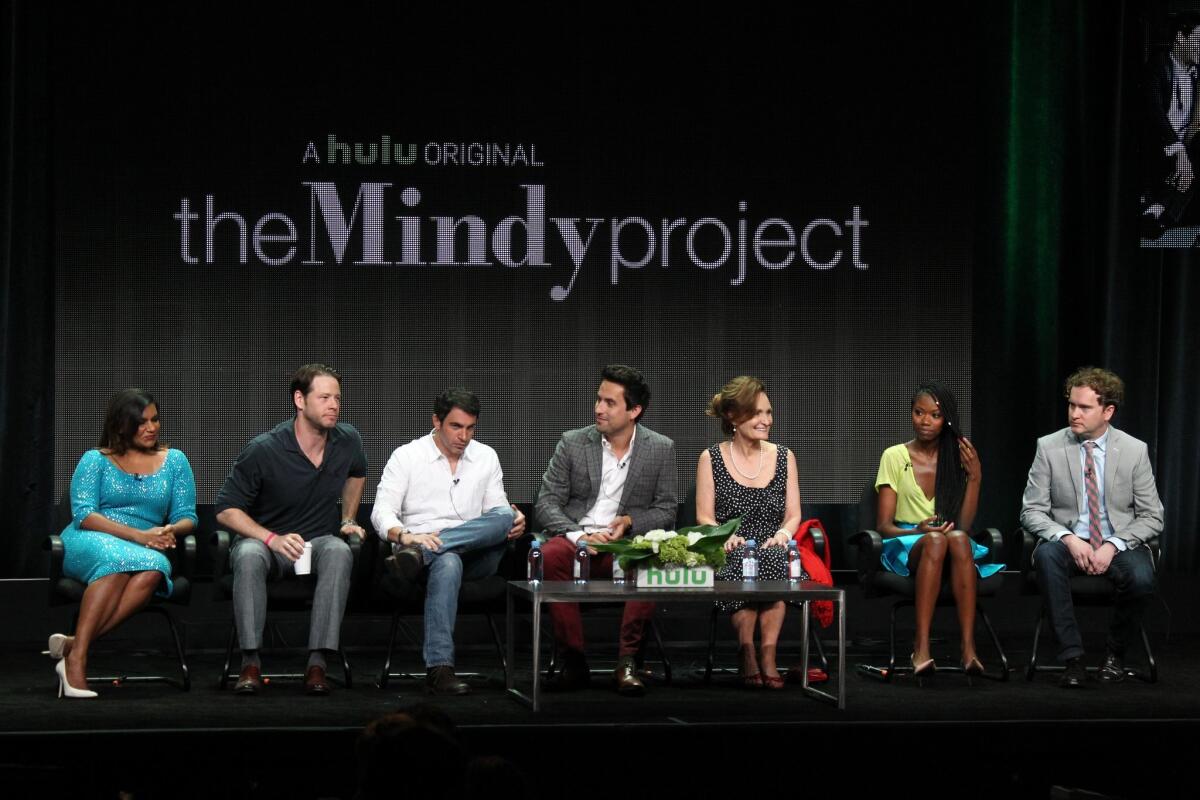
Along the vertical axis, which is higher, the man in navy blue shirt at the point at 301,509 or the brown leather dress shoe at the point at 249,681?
the man in navy blue shirt at the point at 301,509

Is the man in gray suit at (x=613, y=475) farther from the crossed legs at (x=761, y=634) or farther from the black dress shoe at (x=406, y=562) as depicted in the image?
the black dress shoe at (x=406, y=562)

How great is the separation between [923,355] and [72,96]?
12.4ft

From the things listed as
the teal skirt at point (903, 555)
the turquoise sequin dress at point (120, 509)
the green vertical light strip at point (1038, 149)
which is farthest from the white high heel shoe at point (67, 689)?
the green vertical light strip at point (1038, 149)

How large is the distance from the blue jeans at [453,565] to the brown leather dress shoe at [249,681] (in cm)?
59

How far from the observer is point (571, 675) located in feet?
20.0

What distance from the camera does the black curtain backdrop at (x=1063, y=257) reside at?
7.59 m

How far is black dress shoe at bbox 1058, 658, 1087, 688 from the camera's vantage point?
20.3 ft

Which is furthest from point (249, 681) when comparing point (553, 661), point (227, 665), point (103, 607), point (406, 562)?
point (553, 661)

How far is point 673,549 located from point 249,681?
1.55m

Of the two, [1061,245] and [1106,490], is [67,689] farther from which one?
[1061,245]

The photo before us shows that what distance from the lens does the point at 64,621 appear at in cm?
706

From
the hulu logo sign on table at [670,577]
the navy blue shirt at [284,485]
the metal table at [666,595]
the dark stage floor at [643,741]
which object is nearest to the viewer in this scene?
the dark stage floor at [643,741]

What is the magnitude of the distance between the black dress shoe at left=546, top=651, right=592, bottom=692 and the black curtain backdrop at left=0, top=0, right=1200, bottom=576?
231 cm

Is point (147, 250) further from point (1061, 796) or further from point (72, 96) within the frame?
point (1061, 796)
